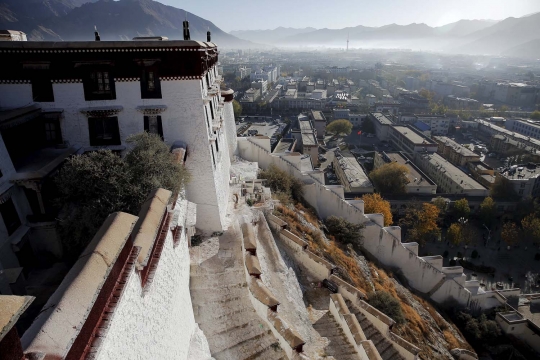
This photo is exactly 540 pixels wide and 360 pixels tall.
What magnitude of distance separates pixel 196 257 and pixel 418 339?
12.3m

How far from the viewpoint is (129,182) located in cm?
962

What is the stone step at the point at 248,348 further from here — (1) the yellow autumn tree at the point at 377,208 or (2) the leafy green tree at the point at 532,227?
(2) the leafy green tree at the point at 532,227

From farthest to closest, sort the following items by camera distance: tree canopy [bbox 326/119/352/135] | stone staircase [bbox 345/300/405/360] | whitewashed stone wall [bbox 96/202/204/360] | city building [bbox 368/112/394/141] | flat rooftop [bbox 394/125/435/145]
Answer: tree canopy [bbox 326/119/352/135] → city building [bbox 368/112/394/141] → flat rooftop [bbox 394/125/435/145] → stone staircase [bbox 345/300/405/360] → whitewashed stone wall [bbox 96/202/204/360]

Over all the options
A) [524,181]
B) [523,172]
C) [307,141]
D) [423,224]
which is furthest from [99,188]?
[523,172]

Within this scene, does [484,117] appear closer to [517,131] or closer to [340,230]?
[517,131]

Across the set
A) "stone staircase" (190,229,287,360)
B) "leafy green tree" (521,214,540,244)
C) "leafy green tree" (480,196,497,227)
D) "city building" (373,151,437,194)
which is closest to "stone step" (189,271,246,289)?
"stone staircase" (190,229,287,360)

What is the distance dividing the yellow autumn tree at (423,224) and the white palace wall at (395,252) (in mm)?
10668

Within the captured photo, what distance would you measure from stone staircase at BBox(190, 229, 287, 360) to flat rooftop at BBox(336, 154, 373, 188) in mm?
32654

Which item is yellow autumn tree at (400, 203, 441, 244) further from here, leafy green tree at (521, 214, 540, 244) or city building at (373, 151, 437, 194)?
leafy green tree at (521, 214, 540, 244)

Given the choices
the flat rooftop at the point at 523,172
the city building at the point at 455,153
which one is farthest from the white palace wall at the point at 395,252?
the city building at the point at 455,153

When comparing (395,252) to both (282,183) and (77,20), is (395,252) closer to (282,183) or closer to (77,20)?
(282,183)

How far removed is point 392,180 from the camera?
A: 4138 cm

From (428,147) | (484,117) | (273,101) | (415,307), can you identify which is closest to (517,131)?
(484,117)

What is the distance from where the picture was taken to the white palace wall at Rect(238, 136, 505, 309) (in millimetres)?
22891
